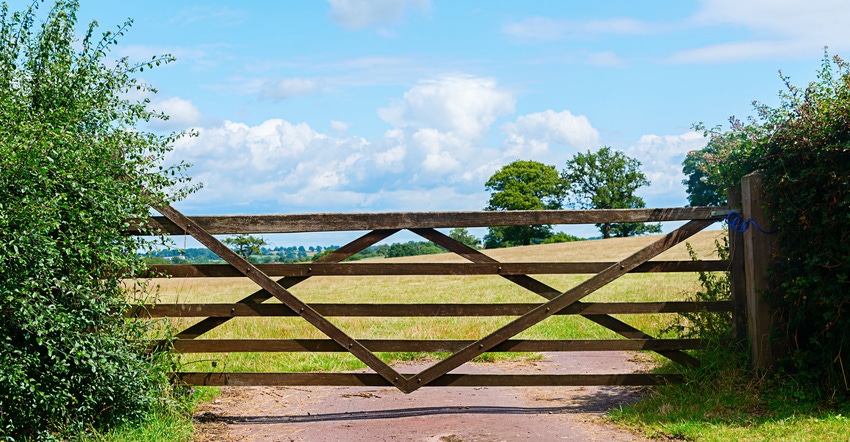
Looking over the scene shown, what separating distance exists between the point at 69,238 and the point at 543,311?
4.63 m

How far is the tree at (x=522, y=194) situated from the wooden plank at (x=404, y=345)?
5730 cm

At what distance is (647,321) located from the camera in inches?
536

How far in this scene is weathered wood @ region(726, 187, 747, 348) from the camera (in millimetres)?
8109

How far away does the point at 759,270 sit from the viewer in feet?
25.7

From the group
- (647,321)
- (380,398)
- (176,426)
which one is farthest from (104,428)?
(647,321)

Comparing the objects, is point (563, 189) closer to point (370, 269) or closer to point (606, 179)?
point (606, 179)

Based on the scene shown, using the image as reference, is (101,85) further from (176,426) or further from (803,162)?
(803,162)

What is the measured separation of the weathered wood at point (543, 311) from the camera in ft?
25.6

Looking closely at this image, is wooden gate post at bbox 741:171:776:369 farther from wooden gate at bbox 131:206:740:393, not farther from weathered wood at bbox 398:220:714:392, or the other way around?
weathered wood at bbox 398:220:714:392

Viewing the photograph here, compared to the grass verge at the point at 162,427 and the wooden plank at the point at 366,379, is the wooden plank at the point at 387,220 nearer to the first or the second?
the wooden plank at the point at 366,379

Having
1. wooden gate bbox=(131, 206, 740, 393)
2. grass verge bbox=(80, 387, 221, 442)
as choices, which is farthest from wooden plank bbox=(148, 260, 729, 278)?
grass verge bbox=(80, 387, 221, 442)

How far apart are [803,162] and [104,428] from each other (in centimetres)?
736

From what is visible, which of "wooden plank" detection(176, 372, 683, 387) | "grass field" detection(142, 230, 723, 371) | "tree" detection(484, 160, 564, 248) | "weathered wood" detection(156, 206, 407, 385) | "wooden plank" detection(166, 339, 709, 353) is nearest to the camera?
"weathered wood" detection(156, 206, 407, 385)

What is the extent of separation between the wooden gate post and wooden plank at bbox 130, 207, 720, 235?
0.64 metres
